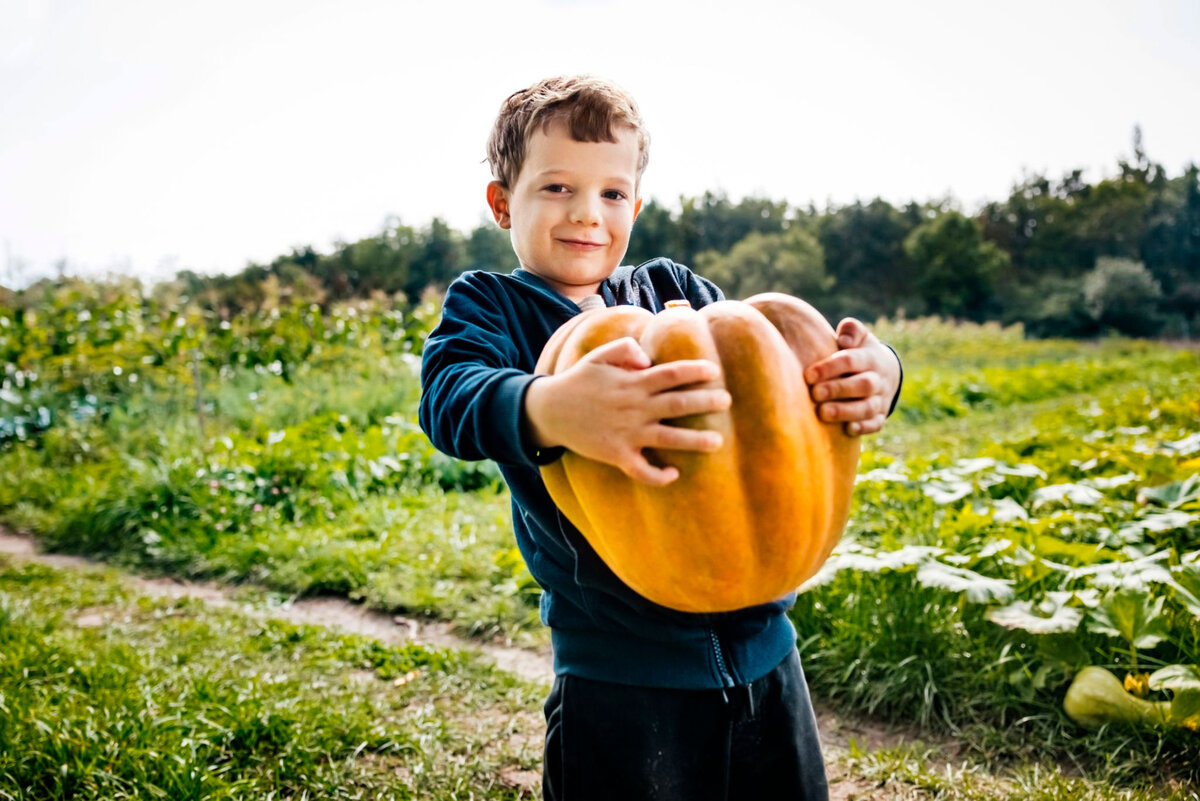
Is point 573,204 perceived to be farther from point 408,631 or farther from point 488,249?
point 488,249

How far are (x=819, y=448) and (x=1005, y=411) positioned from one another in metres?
11.8

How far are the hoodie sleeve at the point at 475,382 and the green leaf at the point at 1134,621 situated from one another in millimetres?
2166

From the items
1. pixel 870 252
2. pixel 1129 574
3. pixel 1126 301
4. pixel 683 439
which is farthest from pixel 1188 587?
pixel 870 252

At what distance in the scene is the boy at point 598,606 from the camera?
4.80ft

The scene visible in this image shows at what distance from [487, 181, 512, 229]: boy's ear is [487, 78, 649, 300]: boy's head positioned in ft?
0.24

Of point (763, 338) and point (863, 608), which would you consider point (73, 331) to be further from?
Result: point (763, 338)

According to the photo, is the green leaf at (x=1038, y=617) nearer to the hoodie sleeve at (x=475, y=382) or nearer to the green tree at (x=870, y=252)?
the hoodie sleeve at (x=475, y=382)

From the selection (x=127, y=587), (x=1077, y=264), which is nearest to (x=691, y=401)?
(x=127, y=587)

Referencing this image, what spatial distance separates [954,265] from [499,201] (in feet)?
142

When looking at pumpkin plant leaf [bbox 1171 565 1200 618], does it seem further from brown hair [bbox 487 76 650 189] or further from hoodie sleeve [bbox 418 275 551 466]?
hoodie sleeve [bbox 418 275 551 466]

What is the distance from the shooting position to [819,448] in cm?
103

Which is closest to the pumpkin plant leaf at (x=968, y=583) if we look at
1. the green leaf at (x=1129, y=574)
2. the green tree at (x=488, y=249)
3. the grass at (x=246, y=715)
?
the green leaf at (x=1129, y=574)

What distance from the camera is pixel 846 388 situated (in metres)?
1.04

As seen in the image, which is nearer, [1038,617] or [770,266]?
[1038,617]
